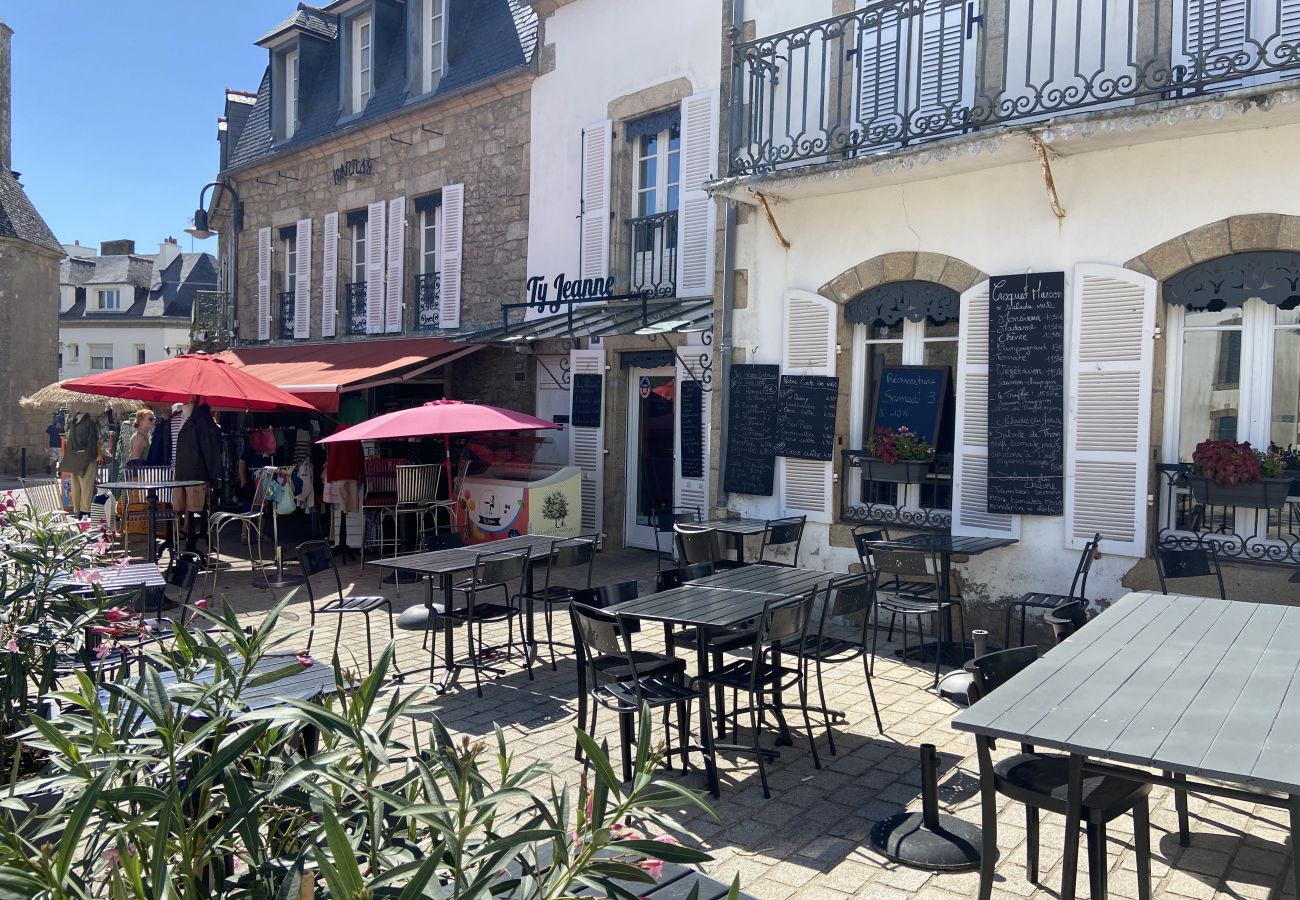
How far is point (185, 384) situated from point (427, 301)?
4.52 m

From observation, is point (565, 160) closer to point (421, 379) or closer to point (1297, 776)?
point (421, 379)

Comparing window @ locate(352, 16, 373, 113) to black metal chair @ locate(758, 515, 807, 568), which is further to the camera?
window @ locate(352, 16, 373, 113)

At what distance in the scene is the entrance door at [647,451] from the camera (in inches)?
406

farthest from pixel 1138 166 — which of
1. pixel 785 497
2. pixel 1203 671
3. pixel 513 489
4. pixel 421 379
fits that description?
pixel 421 379

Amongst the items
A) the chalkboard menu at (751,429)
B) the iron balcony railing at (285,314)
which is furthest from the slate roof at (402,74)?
the chalkboard menu at (751,429)

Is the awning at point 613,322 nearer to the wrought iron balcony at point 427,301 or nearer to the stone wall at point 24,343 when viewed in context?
the wrought iron balcony at point 427,301

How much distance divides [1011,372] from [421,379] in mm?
7805

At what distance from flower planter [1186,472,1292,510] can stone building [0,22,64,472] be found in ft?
80.4

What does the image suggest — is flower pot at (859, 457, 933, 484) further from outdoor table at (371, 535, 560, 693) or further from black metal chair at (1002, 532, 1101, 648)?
outdoor table at (371, 535, 560, 693)

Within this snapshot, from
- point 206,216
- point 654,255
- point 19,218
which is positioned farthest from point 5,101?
point 654,255

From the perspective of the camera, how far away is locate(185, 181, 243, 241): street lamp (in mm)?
16531

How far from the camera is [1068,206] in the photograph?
6.47 metres

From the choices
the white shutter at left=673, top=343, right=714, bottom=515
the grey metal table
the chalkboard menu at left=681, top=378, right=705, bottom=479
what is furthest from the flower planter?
the chalkboard menu at left=681, top=378, right=705, bottom=479

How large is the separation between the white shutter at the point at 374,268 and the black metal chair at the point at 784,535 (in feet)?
25.1
